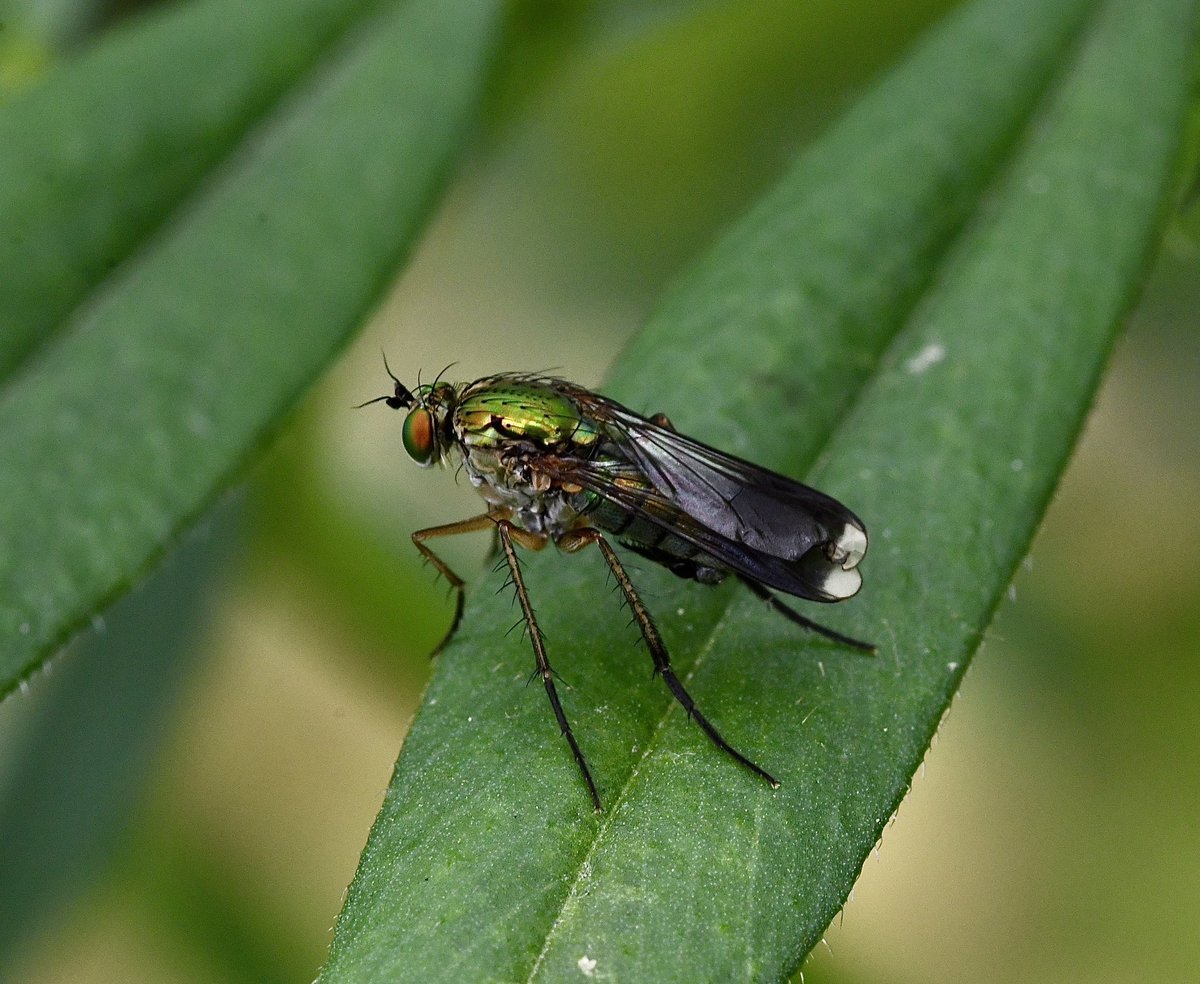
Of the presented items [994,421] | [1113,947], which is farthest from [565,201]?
[1113,947]

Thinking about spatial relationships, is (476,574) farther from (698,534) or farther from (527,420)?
(698,534)

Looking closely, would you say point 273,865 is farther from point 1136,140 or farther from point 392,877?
point 1136,140

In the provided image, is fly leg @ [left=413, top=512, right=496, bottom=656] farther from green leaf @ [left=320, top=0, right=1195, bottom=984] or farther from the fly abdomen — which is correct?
the fly abdomen

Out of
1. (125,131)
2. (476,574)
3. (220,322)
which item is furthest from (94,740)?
(125,131)

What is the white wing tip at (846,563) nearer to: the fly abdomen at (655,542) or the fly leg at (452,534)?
the fly abdomen at (655,542)

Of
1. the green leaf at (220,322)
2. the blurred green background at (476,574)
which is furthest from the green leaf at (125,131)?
the blurred green background at (476,574)
